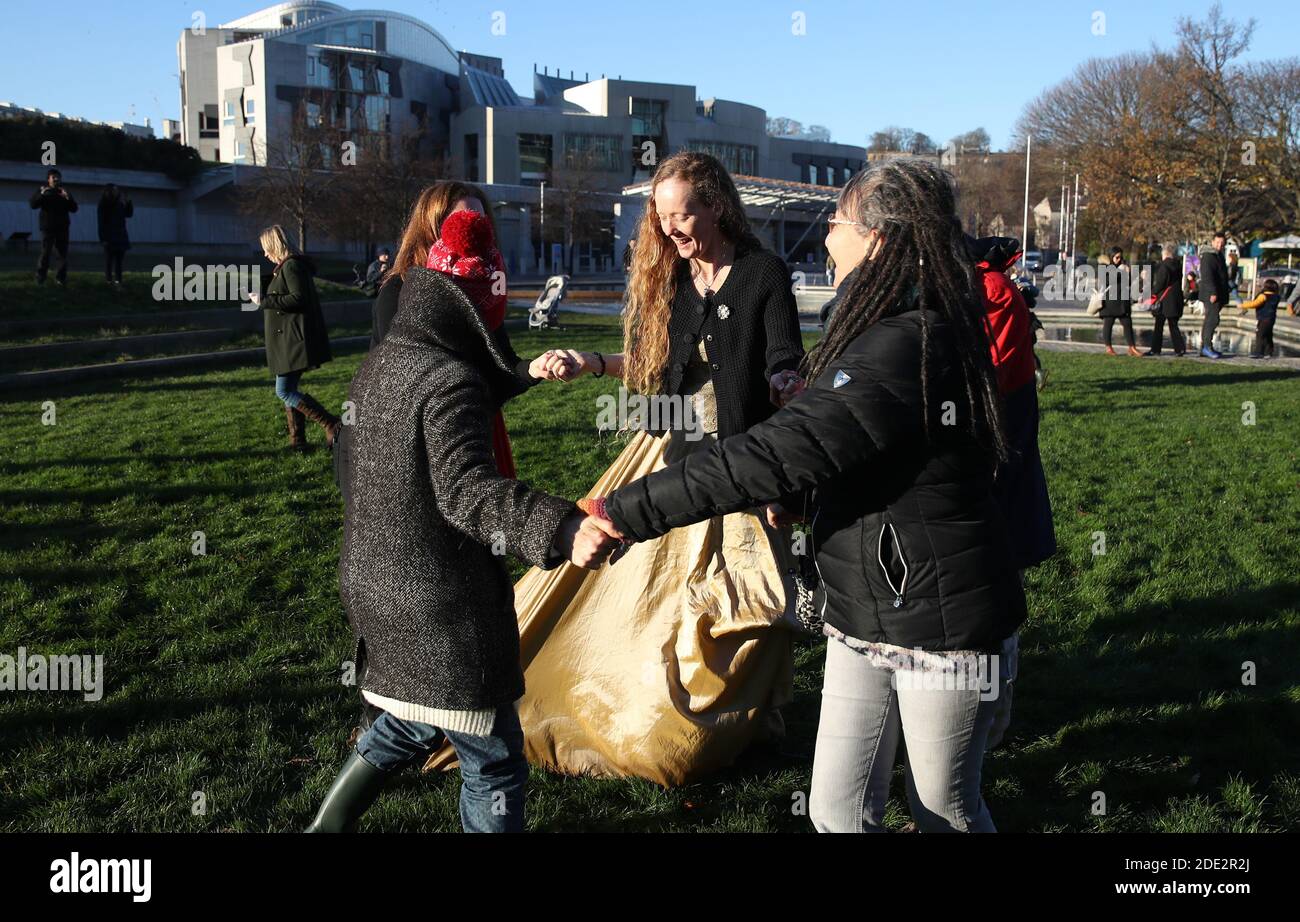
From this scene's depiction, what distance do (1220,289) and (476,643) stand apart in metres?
17.8

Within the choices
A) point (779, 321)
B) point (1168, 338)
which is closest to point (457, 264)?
point (779, 321)

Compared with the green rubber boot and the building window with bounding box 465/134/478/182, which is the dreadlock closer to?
the green rubber boot

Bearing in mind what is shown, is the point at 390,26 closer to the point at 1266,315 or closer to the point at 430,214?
the point at 1266,315

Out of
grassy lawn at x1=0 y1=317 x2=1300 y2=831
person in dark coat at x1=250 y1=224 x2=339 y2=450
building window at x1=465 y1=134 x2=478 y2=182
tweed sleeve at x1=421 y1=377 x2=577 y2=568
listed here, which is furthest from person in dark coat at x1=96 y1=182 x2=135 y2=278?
building window at x1=465 y1=134 x2=478 y2=182

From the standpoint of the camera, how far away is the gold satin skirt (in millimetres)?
3771

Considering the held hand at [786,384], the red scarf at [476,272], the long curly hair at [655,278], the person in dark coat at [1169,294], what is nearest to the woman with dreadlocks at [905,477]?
the red scarf at [476,272]

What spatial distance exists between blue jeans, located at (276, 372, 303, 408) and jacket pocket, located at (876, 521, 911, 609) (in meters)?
7.23

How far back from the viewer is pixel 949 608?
8.01ft

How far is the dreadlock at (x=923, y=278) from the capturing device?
8.07 ft

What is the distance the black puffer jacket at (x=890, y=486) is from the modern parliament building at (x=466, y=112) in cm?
4976

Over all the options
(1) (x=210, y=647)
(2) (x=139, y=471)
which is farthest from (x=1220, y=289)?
(1) (x=210, y=647)

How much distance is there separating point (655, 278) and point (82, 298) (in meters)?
17.4
